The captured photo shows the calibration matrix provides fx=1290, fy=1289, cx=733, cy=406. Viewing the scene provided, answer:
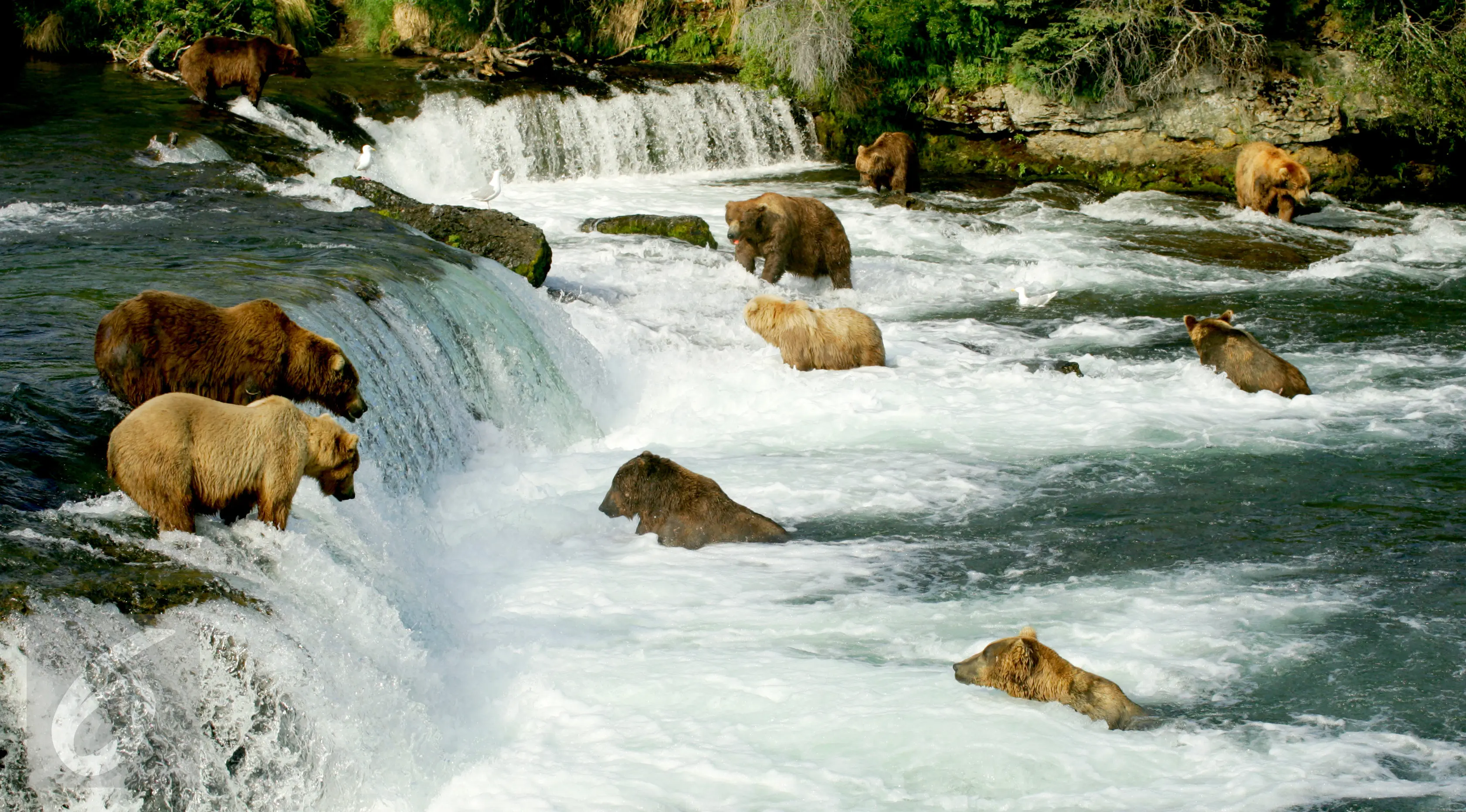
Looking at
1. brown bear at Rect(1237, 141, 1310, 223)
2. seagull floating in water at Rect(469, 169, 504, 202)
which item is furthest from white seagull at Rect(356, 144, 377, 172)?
brown bear at Rect(1237, 141, 1310, 223)

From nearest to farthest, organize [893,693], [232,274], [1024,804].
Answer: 1. [1024,804]
2. [893,693]
3. [232,274]

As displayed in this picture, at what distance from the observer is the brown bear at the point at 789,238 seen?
12227 millimetres

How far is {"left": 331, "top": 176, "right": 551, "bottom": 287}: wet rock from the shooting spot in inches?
436

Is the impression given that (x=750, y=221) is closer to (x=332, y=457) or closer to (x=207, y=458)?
(x=332, y=457)

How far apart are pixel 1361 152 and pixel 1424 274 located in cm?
578

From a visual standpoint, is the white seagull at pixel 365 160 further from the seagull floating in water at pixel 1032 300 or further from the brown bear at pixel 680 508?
the brown bear at pixel 680 508

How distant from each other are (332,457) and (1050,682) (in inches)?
115

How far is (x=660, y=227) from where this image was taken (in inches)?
535

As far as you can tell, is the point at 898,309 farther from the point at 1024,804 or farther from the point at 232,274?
the point at 1024,804

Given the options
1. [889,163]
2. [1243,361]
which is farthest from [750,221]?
[889,163]

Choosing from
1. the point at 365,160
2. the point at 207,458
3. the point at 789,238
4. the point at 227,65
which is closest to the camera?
the point at 207,458

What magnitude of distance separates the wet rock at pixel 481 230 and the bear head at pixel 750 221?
1798mm

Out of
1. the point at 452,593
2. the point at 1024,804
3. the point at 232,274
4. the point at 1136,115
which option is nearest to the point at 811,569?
the point at 452,593

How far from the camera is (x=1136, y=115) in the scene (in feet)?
63.9
